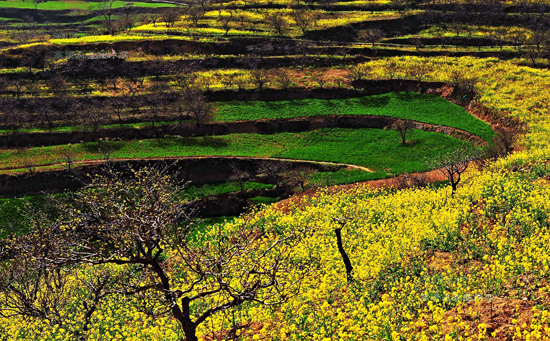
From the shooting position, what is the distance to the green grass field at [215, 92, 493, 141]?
62000 mm

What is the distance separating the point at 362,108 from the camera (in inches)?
2628

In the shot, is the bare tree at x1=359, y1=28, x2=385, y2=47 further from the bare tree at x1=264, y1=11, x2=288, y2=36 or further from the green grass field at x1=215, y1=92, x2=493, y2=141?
the green grass field at x1=215, y1=92, x2=493, y2=141

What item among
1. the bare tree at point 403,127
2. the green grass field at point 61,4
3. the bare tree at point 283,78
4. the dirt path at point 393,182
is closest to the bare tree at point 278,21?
the bare tree at point 283,78

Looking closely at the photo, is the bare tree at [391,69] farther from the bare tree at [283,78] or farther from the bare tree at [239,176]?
the bare tree at [239,176]

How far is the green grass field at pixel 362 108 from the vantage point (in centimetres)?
6200

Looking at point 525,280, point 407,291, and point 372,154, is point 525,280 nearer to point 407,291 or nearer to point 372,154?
point 407,291

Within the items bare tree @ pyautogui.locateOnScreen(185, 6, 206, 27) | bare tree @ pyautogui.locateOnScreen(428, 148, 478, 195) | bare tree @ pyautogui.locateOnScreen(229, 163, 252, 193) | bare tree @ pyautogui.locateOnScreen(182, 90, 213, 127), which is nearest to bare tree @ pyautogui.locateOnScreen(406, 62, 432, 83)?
bare tree @ pyautogui.locateOnScreen(428, 148, 478, 195)

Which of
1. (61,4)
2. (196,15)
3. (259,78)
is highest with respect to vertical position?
(61,4)

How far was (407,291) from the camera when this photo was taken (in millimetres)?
13242

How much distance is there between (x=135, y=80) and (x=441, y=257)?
72.1m

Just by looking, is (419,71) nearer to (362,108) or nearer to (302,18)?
(362,108)

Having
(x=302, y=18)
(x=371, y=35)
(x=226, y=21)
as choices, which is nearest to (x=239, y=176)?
(x=371, y=35)

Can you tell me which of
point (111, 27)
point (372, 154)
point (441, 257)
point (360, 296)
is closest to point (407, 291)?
point (360, 296)

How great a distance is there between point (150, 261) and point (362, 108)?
59829mm
